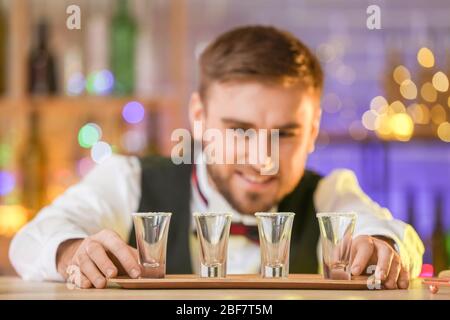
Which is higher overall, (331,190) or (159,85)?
(159,85)

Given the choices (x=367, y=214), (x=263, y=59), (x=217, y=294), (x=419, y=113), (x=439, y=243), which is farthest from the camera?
(x=419, y=113)

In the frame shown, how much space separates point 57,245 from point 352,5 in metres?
1.94

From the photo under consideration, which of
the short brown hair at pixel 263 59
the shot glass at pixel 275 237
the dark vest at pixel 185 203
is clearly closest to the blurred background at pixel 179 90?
the dark vest at pixel 185 203

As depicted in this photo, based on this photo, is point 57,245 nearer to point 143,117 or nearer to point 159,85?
point 143,117

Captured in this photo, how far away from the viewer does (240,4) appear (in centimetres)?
310

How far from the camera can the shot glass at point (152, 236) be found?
113cm

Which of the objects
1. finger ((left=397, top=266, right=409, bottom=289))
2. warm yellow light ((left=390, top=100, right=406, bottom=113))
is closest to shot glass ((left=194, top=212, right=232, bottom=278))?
finger ((left=397, top=266, right=409, bottom=289))

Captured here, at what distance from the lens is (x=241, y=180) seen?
6.41 ft

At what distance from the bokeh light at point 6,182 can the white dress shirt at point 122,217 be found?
0.70m

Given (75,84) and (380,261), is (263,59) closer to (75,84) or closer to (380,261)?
(380,261)

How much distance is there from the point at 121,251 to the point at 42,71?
159 centimetres

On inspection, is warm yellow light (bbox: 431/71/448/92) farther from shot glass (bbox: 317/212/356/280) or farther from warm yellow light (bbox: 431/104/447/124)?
shot glass (bbox: 317/212/356/280)

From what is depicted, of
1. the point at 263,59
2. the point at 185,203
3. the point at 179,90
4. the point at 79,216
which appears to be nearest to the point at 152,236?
the point at 79,216
